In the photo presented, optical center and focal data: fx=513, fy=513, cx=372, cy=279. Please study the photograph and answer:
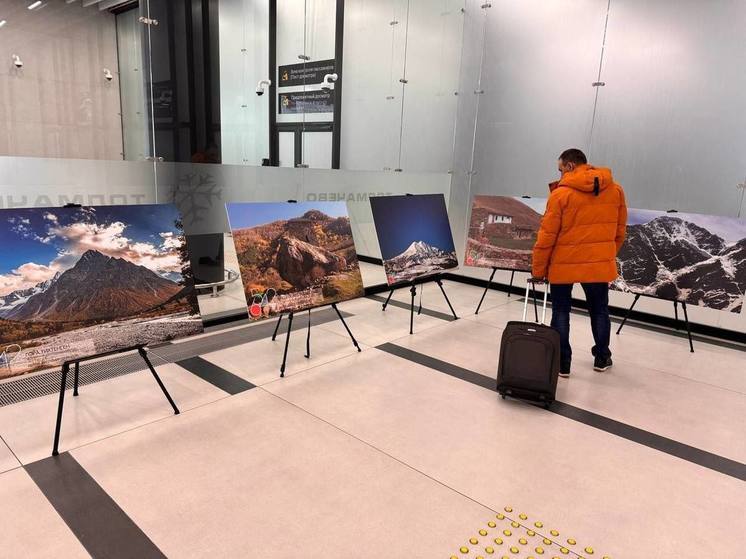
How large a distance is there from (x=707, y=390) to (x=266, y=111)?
4.11m

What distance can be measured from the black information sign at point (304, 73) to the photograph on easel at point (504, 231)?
197cm

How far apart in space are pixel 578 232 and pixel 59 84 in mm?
3453

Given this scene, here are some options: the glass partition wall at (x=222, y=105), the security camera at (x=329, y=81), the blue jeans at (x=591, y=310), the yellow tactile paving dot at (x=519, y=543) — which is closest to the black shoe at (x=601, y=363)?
the blue jeans at (x=591, y=310)

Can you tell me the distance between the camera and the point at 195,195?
4.09 metres

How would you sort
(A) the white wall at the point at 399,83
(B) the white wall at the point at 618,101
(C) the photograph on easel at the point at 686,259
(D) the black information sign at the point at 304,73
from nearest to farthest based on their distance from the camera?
(C) the photograph on easel at the point at 686,259 < (D) the black information sign at the point at 304,73 < (B) the white wall at the point at 618,101 < (A) the white wall at the point at 399,83

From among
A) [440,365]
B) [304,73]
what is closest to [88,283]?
[440,365]

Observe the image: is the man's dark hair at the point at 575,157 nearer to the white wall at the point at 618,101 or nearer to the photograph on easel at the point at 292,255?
the photograph on easel at the point at 292,255

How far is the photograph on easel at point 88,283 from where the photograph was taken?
2404 millimetres

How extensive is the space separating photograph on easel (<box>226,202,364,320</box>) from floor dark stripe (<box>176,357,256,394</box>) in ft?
1.50

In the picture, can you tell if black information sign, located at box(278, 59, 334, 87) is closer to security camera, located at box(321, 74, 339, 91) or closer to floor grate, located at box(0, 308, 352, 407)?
security camera, located at box(321, 74, 339, 91)

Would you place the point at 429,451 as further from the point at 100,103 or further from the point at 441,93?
the point at 441,93

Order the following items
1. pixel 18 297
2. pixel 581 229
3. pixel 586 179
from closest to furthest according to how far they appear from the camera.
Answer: pixel 18 297
pixel 586 179
pixel 581 229

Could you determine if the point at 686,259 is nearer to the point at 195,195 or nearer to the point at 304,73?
the point at 304,73

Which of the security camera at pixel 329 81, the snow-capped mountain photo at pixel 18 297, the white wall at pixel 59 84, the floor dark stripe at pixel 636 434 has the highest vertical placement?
the security camera at pixel 329 81
